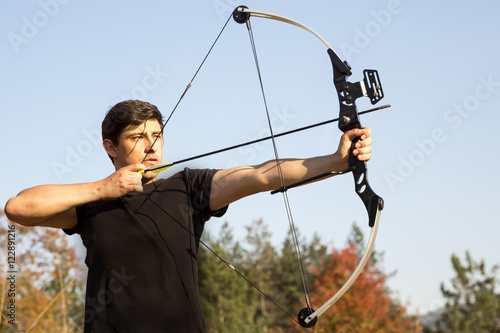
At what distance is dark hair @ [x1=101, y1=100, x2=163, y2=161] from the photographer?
231 centimetres

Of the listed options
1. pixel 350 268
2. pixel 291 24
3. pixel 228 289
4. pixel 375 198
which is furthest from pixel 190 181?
pixel 228 289

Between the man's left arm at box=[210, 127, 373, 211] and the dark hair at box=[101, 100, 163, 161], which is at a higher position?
the dark hair at box=[101, 100, 163, 161]

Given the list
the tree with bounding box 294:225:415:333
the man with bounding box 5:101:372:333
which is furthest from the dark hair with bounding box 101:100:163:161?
the tree with bounding box 294:225:415:333

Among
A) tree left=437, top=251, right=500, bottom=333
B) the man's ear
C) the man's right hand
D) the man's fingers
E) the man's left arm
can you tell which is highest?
the man's ear

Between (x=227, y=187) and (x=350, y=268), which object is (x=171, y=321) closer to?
(x=227, y=187)

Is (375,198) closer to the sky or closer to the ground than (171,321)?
closer to the sky

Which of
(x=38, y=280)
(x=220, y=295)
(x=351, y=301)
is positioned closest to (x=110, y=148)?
(x=38, y=280)

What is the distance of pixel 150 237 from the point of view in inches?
79.6

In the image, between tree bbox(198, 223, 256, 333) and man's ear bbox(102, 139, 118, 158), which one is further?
tree bbox(198, 223, 256, 333)

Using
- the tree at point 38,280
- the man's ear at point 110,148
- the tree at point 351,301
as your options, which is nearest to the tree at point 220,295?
the tree at point 351,301

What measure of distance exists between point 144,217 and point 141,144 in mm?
355

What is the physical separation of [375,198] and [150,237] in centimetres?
82

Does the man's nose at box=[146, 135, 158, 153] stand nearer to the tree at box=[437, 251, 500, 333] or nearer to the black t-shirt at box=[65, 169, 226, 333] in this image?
the black t-shirt at box=[65, 169, 226, 333]

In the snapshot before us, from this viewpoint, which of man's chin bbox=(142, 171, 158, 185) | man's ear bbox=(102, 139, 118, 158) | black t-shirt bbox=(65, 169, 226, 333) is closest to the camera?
black t-shirt bbox=(65, 169, 226, 333)
